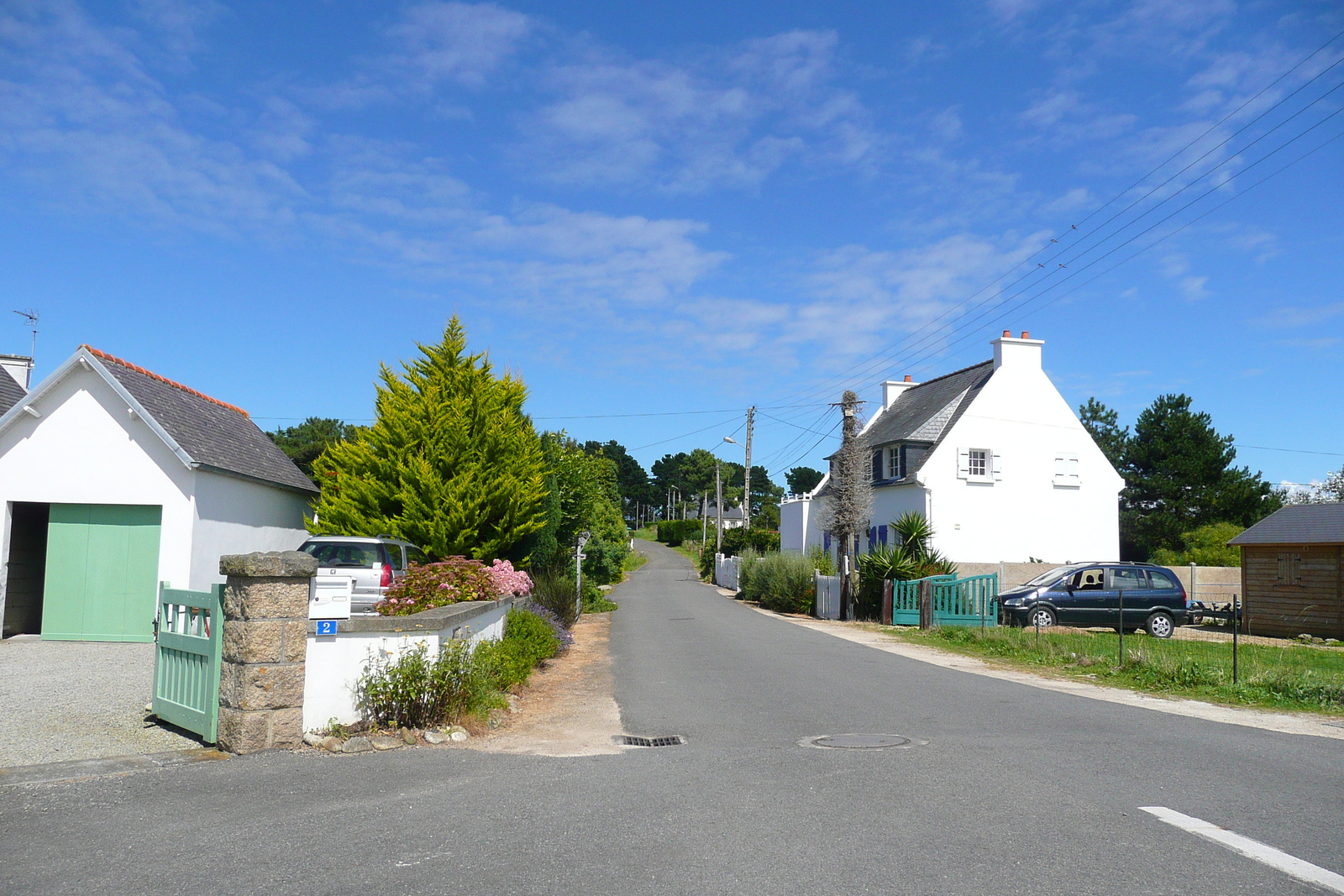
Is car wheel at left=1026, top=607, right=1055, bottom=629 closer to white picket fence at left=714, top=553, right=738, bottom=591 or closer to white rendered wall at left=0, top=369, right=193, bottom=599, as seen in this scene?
white rendered wall at left=0, top=369, right=193, bottom=599

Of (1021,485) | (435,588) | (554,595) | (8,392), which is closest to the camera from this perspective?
(435,588)

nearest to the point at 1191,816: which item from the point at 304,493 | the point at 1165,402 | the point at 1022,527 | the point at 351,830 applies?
the point at 351,830

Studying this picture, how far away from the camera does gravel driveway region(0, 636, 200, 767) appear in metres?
7.65

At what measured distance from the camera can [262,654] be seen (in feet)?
25.4

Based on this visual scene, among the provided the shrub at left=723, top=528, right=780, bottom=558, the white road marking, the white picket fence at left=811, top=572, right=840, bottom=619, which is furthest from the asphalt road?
the shrub at left=723, top=528, right=780, bottom=558

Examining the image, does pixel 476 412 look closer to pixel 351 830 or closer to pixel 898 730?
pixel 898 730

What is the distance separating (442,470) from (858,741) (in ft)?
37.1

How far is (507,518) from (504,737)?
30.4 feet

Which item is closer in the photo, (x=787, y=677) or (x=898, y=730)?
(x=898, y=730)

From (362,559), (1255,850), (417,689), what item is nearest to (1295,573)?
(1255,850)

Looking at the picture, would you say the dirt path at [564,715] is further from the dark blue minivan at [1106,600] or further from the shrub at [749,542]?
the shrub at [749,542]

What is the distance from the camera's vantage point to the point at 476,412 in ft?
60.0

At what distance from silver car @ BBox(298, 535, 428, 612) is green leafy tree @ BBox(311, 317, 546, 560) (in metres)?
2.42

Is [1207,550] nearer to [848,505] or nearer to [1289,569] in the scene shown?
[1289,569]
